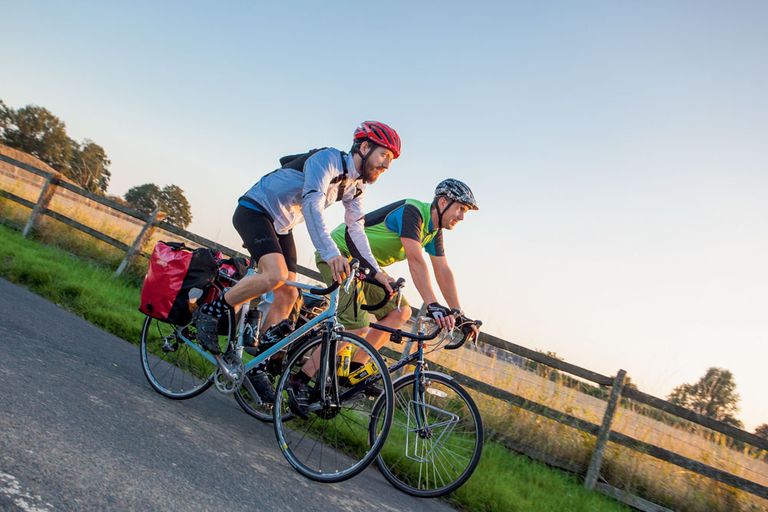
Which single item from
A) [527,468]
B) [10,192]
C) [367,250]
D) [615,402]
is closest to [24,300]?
[367,250]

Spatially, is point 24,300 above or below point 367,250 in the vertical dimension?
below

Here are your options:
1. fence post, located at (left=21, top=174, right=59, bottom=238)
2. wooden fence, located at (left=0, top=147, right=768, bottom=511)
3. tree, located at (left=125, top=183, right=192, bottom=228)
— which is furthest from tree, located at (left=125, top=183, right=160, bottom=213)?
wooden fence, located at (left=0, top=147, right=768, bottom=511)

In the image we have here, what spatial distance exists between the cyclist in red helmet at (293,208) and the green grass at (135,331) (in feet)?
6.64

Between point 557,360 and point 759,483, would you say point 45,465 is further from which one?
point 759,483

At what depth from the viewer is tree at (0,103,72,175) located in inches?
3196

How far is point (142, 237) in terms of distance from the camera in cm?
1043

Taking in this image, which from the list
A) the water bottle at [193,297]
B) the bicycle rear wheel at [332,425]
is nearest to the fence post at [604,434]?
the bicycle rear wheel at [332,425]

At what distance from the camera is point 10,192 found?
39.9ft

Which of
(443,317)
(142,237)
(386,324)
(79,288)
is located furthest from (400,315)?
(142,237)

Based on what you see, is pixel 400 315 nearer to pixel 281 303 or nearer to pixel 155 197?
pixel 281 303

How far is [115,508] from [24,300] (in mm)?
4705

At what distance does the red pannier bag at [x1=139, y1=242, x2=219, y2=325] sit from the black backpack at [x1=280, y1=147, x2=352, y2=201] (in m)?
0.97

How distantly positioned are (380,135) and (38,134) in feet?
313

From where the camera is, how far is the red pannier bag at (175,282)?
4.46m
